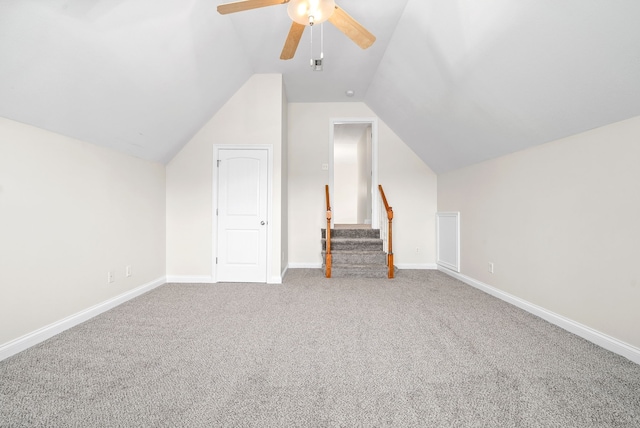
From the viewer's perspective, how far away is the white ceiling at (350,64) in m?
1.71

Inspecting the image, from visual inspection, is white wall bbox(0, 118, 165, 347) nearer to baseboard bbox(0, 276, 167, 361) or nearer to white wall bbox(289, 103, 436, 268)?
baseboard bbox(0, 276, 167, 361)

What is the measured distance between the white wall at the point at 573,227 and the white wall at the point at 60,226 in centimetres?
429

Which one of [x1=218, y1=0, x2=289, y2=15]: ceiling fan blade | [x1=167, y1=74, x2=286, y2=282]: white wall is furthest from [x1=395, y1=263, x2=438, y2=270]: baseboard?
Answer: [x1=218, y1=0, x2=289, y2=15]: ceiling fan blade

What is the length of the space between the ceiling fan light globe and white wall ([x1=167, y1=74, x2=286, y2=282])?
2.21m

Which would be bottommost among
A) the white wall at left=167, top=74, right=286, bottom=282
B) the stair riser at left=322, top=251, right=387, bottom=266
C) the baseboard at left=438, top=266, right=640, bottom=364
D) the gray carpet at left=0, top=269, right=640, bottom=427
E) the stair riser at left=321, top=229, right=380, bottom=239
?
the gray carpet at left=0, top=269, right=640, bottom=427

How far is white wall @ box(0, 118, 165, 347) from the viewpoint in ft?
6.41

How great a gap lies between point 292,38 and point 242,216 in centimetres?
251

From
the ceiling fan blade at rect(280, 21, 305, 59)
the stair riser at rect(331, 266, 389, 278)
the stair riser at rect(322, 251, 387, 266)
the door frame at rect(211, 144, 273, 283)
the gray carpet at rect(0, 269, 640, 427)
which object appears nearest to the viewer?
the gray carpet at rect(0, 269, 640, 427)

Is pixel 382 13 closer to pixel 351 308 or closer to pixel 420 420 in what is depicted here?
pixel 351 308

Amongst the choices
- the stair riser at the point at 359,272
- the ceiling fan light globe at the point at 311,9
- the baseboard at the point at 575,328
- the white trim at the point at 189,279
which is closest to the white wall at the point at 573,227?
the baseboard at the point at 575,328

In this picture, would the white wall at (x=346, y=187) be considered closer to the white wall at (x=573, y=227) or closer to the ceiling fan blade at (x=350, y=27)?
the white wall at (x=573, y=227)

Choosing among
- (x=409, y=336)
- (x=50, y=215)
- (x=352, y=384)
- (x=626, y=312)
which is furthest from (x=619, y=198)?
(x=50, y=215)

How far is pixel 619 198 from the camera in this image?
1950 mm

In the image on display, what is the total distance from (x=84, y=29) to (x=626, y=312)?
13.7ft
